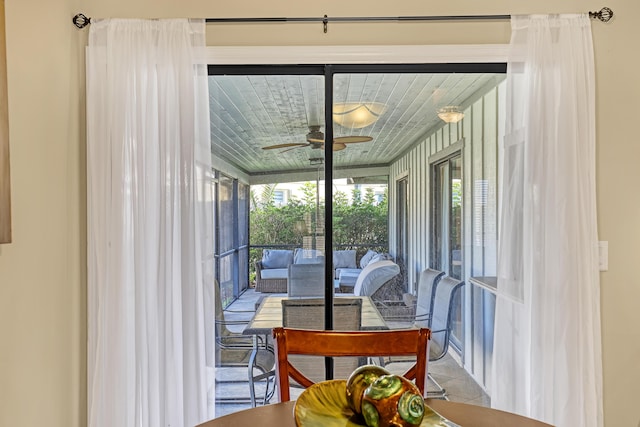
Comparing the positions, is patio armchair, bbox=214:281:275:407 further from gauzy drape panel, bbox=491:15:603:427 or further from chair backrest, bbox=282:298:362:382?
gauzy drape panel, bbox=491:15:603:427

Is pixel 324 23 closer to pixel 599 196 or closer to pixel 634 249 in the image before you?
pixel 599 196

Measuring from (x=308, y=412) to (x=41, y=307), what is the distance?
1432mm

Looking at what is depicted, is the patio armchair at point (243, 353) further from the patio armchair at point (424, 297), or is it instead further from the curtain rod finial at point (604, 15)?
the curtain rod finial at point (604, 15)

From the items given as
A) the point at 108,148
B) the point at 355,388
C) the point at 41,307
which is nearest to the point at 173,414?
the point at 41,307

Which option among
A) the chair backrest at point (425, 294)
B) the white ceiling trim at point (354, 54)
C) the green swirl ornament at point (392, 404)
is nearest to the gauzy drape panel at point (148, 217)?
the white ceiling trim at point (354, 54)

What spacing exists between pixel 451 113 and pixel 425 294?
93 centimetres

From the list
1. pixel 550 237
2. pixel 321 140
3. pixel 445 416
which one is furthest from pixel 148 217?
pixel 550 237

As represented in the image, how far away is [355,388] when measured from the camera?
930 mm

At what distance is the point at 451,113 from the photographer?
220 cm

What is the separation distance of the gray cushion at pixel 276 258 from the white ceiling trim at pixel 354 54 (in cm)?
94

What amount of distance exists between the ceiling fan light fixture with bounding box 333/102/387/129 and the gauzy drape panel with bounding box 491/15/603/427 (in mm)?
627

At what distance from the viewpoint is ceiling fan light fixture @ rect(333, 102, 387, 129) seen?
219 cm

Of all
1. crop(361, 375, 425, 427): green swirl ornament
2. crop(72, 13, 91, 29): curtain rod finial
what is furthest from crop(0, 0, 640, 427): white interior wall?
crop(361, 375, 425, 427): green swirl ornament

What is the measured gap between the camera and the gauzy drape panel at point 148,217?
1997mm
